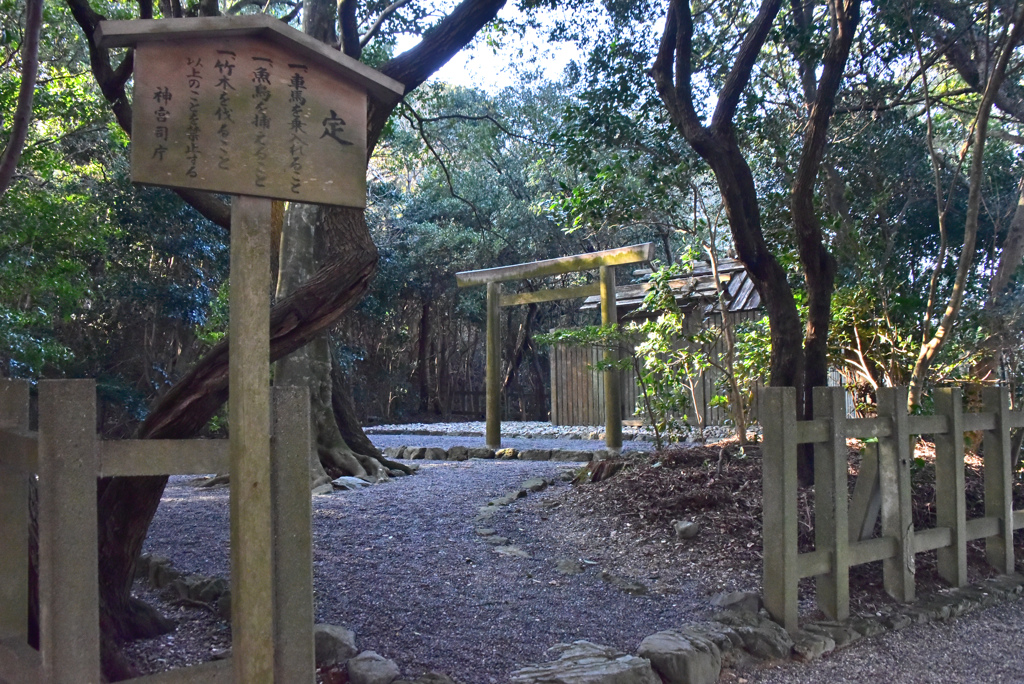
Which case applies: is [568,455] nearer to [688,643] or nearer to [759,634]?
[759,634]

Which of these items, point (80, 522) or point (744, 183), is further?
point (744, 183)

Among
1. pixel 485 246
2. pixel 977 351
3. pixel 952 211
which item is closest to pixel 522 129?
pixel 485 246

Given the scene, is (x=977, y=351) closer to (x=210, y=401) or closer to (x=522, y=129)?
(x=210, y=401)

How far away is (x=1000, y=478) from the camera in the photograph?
5.40m

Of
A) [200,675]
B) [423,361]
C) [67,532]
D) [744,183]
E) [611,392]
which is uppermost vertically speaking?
[744,183]

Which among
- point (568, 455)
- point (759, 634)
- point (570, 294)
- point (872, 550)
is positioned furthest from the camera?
point (570, 294)

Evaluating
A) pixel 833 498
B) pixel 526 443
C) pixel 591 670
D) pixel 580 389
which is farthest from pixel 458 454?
Result: pixel 591 670

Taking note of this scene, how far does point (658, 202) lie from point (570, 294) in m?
3.94

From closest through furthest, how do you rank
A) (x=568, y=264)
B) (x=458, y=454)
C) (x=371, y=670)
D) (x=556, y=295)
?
(x=371, y=670)
(x=568, y=264)
(x=458, y=454)
(x=556, y=295)

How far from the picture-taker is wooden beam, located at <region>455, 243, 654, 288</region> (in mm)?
9664

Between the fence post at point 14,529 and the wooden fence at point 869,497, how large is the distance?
3275 millimetres

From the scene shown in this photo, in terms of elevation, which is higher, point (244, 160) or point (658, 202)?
point (658, 202)

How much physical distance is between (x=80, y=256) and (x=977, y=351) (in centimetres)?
1129

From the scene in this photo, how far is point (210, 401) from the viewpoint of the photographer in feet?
11.2
